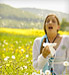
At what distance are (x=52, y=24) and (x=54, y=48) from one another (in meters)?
0.14

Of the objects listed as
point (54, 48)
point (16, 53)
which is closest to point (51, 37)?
point (54, 48)

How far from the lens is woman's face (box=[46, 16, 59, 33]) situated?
39.6 inches

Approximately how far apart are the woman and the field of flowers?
137 mm

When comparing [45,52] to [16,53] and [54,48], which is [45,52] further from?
[16,53]

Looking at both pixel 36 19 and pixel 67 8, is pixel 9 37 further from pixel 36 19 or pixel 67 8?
pixel 67 8

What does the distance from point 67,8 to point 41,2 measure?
7.4 inches

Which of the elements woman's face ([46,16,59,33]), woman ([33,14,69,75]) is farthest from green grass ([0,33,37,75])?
woman's face ([46,16,59,33])

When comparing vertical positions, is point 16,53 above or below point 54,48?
below

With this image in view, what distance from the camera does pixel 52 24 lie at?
1.01 metres

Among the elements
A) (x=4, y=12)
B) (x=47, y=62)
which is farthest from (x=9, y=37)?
(x=47, y=62)

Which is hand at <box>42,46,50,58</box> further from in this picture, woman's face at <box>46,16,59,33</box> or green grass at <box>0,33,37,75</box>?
green grass at <box>0,33,37,75</box>

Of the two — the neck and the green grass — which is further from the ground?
the neck

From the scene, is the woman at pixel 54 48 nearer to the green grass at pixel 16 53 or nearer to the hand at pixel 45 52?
the hand at pixel 45 52

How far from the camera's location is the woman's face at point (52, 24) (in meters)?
1.01
